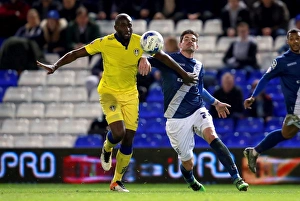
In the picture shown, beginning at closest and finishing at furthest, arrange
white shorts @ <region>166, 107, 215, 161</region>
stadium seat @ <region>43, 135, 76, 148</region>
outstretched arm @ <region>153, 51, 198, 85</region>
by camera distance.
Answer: outstretched arm @ <region>153, 51, 198, 85</region>, white shorts @ <region>166, 107, 215, 161</region>, stadium seat @ <region>43, 135, 76, 148</region>

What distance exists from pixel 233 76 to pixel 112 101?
633cm

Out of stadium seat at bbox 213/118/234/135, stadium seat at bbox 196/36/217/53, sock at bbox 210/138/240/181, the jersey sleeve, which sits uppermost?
the jersey sleeve

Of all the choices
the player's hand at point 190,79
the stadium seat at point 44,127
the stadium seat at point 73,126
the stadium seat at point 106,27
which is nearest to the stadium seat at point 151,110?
the stadium seat at point 73,126

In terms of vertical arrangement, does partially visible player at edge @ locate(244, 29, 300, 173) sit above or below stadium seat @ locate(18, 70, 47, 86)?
above

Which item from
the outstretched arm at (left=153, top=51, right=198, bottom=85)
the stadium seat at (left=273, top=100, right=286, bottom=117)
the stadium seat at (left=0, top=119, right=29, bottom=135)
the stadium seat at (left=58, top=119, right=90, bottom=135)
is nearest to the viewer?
the outstretched arm at (left=153, top=51, right=198, bottom=85)

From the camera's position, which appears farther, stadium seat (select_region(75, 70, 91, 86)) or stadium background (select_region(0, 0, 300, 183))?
stadium seat (select_region(75, 70, 91, 86))

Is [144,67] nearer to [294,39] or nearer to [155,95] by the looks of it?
[294,39]

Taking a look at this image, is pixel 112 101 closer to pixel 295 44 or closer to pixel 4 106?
pixel 295 44

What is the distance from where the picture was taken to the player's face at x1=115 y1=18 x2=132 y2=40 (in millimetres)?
11469

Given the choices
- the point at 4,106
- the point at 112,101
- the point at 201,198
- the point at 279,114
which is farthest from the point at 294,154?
the point at 4,106

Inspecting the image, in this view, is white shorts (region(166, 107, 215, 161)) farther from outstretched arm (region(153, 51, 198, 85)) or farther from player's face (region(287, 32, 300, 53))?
player's face (region(287, 32, 300, 53))

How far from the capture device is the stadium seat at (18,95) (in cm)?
1842

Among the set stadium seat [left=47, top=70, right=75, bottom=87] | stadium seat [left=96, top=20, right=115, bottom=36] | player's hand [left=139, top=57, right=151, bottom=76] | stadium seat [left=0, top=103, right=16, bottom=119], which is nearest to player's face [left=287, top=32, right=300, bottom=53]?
player's hand [left=139, top=57, right=151, bottom=76]

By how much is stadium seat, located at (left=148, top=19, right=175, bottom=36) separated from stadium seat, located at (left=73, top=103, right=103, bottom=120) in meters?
2.39
